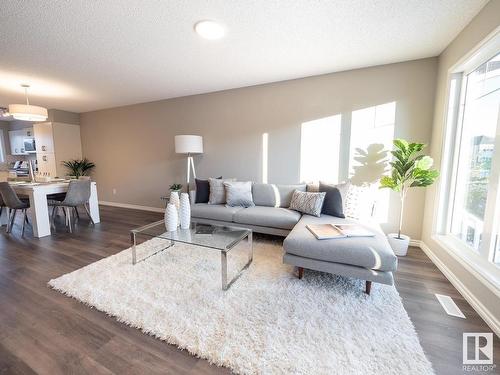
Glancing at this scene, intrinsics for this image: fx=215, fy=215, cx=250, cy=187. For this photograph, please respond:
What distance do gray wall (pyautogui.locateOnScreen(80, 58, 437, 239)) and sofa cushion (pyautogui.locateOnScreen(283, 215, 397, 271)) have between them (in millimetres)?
1630

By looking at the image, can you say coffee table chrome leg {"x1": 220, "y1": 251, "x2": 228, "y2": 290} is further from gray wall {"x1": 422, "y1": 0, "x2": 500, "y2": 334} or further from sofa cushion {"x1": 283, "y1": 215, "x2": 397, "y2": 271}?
gray wall {"x1": 422, "y1": 0, "x2": 500, "y2": 334}

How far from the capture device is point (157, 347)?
4.47ft

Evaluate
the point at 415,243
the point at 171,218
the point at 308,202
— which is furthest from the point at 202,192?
the point at 415,243

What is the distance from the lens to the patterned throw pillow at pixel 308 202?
2.81 m

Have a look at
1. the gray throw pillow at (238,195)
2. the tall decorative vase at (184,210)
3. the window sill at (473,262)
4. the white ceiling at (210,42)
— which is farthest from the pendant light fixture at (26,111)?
the window sill at (473,262)

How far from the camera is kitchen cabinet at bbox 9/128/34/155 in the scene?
645 cm

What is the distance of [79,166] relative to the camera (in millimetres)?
5609

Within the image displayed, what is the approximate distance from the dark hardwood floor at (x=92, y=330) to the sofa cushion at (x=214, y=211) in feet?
4.55

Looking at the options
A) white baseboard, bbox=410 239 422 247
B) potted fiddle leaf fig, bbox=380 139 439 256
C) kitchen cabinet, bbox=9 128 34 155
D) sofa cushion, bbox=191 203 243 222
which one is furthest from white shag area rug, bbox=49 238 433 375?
kitchen cabinet, bbox=9 128 34 155

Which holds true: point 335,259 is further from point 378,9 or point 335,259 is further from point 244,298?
point 378,9

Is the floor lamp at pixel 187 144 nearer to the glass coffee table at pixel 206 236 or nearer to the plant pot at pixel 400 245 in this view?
the glass coffee table at pixel 206 236

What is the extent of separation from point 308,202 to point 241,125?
6.30 feet

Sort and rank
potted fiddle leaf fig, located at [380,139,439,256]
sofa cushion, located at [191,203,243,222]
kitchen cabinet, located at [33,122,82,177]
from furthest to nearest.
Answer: kitchen cabinet, located at [33,122,82,177]
sofa cushion, located at [191,203,243,222]
potted fiddle leaf fig, located at [380,139,439,256]

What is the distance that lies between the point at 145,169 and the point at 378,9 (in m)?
4.82
